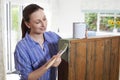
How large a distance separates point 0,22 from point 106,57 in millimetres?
2480

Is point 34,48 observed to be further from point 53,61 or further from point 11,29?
point 11,29

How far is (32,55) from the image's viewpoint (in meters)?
1.17

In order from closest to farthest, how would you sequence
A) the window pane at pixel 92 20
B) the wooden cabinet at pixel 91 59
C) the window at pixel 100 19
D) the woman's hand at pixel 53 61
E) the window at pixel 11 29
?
the woman's hand at pixel 53 61 < the wooden cabinet at pixel 91 59 < the window at pixel 11 29 < the window at pixel 100 19 < the window pane at pixel 92 20

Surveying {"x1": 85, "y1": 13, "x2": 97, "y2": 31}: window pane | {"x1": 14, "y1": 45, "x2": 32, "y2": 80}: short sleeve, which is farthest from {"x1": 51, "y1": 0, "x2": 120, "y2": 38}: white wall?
{"x1": 14, "y1": 45, "x2": 32, "y2": 80}: short sleeve

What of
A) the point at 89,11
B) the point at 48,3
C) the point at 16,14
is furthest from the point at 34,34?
the point at 89,11

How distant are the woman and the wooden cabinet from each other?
0.08m

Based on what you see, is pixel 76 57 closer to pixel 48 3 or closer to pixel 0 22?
pixel 0 22

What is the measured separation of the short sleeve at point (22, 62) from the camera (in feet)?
3.75

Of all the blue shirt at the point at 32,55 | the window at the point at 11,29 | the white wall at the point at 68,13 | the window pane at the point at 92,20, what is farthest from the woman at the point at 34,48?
the window pane at the point at 92,20

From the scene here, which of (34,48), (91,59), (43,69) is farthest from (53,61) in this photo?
(91,59)

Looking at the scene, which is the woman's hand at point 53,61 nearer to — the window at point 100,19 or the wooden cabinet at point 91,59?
the wooden cabinet at point 91,59

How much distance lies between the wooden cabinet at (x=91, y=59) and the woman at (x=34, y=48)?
0.08m

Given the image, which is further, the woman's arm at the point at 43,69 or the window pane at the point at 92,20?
the window pane at the point at 92,20

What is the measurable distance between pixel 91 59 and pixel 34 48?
0.35m
